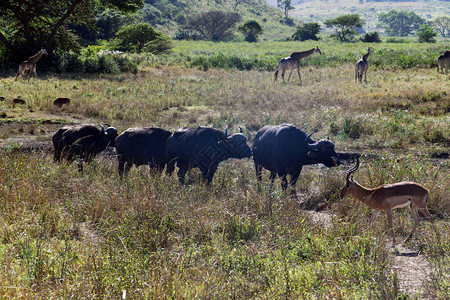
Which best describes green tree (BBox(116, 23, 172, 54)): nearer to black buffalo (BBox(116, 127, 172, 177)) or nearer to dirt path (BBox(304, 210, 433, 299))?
black buffalo (BBox(116, 127, 172, 177))

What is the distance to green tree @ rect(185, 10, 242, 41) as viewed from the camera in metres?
70.0

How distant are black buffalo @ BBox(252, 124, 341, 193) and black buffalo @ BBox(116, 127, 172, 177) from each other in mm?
1983

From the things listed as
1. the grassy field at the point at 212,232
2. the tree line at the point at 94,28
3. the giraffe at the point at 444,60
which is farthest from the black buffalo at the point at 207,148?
the tree line at the point at 94,28

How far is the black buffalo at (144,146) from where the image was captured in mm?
8648

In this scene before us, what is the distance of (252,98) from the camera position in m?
17.7

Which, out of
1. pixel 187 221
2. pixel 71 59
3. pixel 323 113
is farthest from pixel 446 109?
pixel 71 59

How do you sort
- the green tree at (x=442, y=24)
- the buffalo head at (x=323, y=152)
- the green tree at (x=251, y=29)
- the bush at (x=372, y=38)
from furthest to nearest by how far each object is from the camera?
the green tree at (x=442, y=24) < the green tree at (x=251, y=29) < the bush at (x=372, y=38) < the buffalo head at (x=323, y=152)

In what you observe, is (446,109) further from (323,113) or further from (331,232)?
(331,232)

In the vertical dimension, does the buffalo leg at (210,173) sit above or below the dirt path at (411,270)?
above

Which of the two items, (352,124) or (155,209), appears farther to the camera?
(352,124)

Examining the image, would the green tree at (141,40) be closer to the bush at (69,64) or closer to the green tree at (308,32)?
the bush at (69,64)

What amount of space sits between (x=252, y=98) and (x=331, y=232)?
12.2 m

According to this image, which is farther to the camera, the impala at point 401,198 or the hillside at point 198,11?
the hillside at point 198,11

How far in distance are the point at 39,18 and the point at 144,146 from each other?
22.1 metres
